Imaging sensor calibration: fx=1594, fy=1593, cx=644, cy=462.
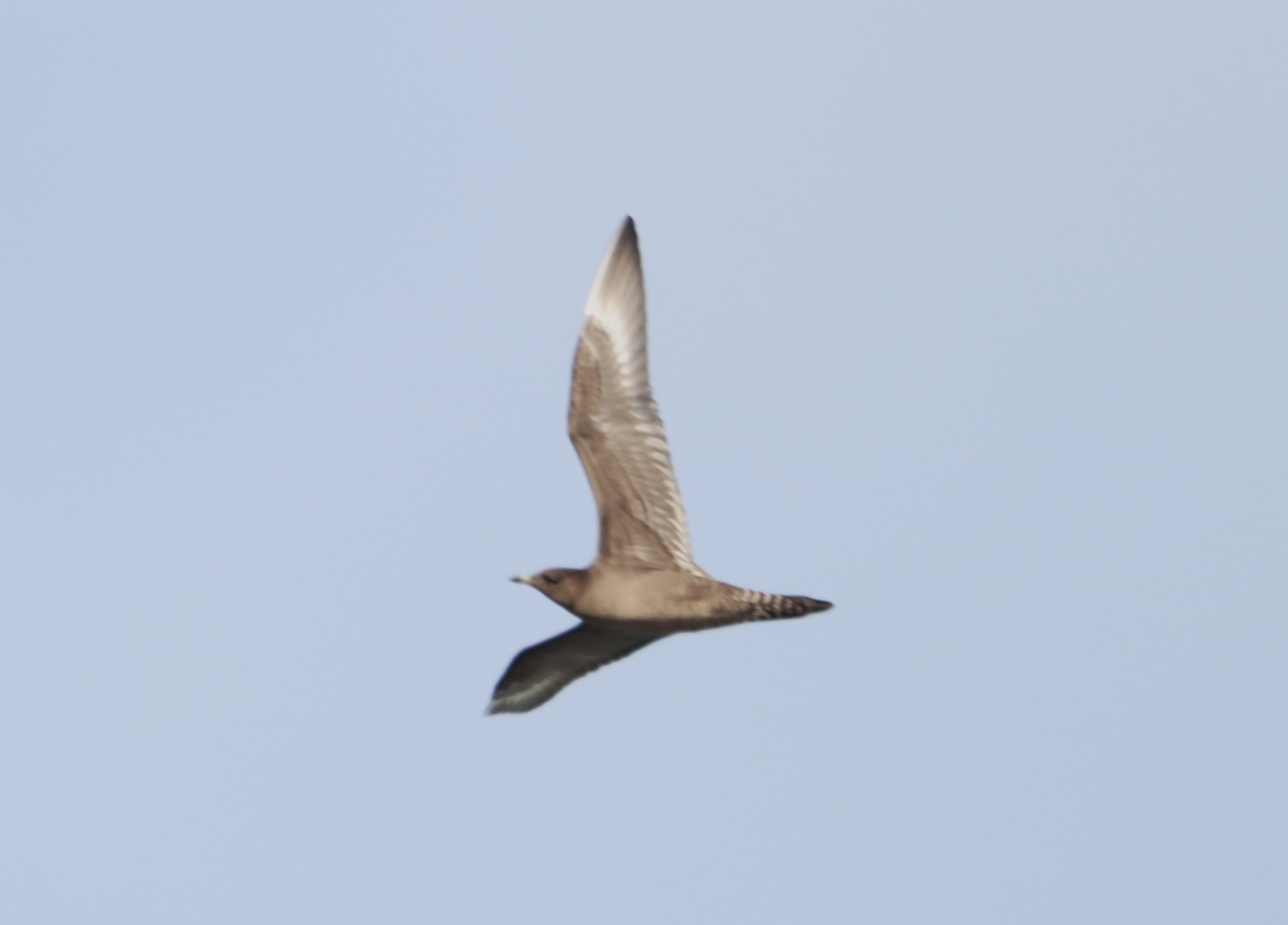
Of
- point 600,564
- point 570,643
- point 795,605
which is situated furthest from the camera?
point 570,643

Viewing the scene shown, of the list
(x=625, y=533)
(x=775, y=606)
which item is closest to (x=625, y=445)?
(x=625, y=533)

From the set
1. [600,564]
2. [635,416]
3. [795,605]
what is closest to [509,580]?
[600,564]

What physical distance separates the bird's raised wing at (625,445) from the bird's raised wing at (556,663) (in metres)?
1.20

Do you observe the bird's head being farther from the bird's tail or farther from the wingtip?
the wingtip

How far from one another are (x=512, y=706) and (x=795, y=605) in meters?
3.96

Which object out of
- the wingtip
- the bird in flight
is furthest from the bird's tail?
the wingtip

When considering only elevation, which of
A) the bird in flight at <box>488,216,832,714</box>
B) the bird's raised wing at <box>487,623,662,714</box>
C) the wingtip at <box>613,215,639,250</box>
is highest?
the wingtip at <box>613,215,639,250</box>

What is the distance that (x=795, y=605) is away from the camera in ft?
43.5

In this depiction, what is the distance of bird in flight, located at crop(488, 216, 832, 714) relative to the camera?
13.8m

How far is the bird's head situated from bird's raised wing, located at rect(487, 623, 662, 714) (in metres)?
0.82

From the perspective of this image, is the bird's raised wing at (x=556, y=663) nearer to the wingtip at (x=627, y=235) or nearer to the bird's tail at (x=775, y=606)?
the bird's tail at (x=775, y=606)

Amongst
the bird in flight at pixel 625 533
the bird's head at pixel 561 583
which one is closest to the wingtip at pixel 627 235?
the bird in flight at pixel 625 533

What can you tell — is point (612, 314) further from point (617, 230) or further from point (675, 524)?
point (675, 524)

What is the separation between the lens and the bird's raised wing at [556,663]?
15.3 metres
